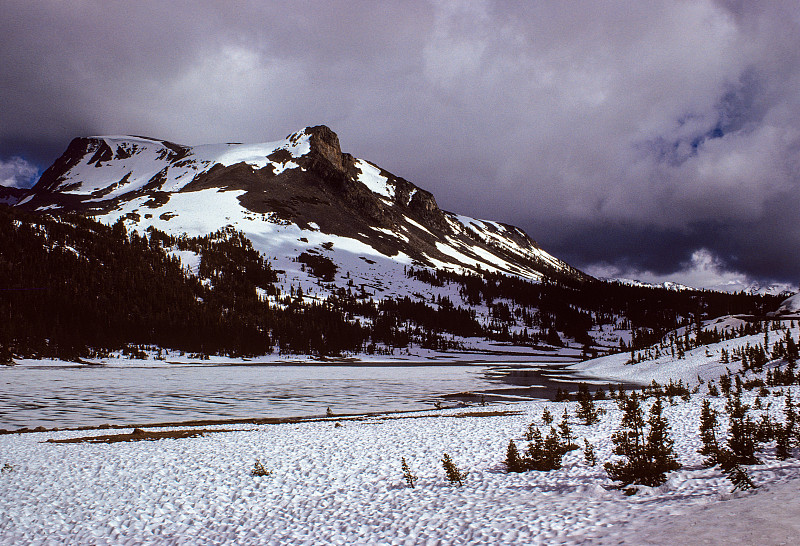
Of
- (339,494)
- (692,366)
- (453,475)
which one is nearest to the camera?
(339,494)

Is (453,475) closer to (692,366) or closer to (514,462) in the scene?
(514,462)

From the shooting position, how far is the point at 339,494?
14.0m

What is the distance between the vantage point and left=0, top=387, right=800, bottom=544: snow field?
10367 millimetres

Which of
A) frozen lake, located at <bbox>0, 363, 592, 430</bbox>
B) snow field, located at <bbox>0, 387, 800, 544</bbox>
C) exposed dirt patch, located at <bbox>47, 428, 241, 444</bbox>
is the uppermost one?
snow field, located at <bbox>0, 387, 800, 544</bbox>

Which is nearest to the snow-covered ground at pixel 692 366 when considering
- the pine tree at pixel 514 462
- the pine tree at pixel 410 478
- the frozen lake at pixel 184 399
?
the frozen lake at pixel 184 399

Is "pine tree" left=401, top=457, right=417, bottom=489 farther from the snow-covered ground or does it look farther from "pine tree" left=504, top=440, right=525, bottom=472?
the snow-covered ground

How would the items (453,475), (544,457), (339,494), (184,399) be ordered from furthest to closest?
(184,399) < (544,457) < (453,475) < (339,494)

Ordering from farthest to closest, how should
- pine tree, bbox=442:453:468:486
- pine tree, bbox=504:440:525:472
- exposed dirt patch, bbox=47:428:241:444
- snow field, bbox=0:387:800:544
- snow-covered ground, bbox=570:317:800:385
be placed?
1. snow-covered ground, bbox=570:317:800:385
2. exposed dirt patch, bbox=47:428:241:444
3. pine tree, bbox=504:440:525:472
4. pine tree, bbox=442:453:468:486
5. snow field, bbox=0:387:800:544

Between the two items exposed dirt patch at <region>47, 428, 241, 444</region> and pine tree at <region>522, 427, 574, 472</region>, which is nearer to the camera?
pine tree at <region>522, 427, 574, 472</region>

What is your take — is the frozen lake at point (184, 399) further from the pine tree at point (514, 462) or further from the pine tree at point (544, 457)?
the pine tree at point (544, 457)

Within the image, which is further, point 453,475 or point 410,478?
point 410,478

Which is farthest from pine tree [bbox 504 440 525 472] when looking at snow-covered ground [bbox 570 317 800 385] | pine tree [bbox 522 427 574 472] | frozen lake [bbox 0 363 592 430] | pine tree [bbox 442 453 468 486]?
snow-covered ground [bbox 570 317 800 385]

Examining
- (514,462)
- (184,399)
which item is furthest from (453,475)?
(184,399)

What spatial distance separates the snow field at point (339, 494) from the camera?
408 inches
